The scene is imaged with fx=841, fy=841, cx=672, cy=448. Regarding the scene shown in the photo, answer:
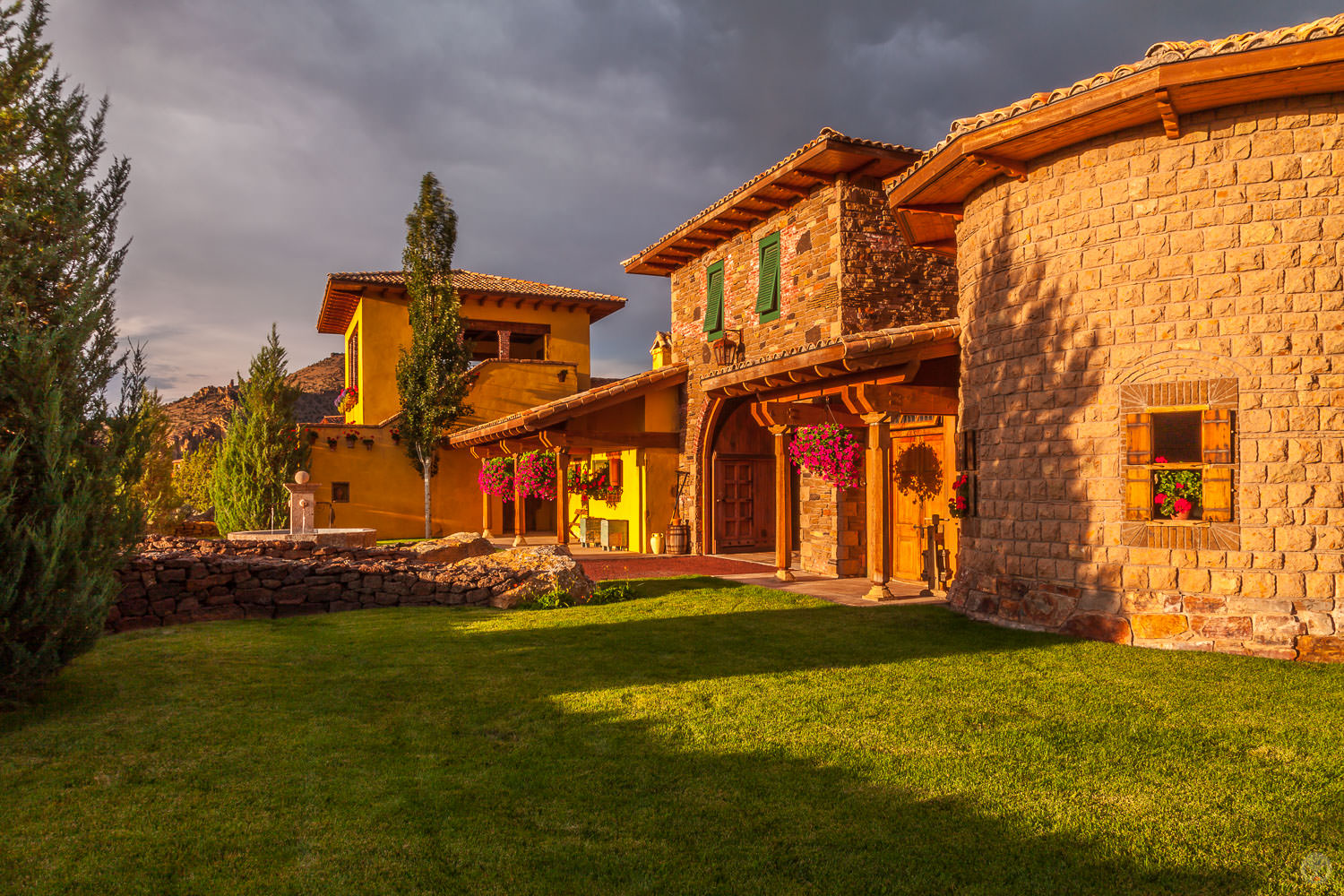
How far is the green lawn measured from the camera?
3.16m

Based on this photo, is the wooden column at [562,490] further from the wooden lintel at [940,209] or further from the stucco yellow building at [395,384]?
the wooden lintel at [940,209]

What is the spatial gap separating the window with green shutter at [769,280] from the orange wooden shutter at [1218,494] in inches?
296

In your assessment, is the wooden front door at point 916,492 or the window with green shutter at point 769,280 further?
the window with green shutter at point 769,280

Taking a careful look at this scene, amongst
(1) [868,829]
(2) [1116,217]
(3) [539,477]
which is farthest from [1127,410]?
(3) [539,477]

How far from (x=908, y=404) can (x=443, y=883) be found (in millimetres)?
7944

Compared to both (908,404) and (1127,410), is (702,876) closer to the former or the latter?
(1127,410)

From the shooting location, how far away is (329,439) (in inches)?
813

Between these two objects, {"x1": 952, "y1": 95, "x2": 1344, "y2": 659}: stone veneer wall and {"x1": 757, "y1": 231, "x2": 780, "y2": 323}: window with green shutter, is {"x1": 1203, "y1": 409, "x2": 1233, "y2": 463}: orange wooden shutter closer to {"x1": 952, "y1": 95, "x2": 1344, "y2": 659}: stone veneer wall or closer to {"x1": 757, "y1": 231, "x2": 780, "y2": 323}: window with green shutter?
{"x1": 952, "y1": 95, "x2": 1344, "y2": 659}: stone veneer wall

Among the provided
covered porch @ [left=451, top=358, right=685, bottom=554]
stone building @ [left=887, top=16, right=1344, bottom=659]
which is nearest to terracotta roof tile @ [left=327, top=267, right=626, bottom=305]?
covered porch @ [left=451, top=358, right=685, bottom=554]

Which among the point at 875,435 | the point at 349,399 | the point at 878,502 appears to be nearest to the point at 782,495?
the point at 878,502

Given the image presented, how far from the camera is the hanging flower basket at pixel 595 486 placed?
1745 cm

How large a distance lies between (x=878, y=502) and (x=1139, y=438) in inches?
127

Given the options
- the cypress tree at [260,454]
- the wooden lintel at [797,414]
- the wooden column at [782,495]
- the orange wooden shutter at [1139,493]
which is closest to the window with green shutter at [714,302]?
the wooden lintel at [797,414]

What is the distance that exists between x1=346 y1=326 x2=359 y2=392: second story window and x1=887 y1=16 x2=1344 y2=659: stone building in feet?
62.0
